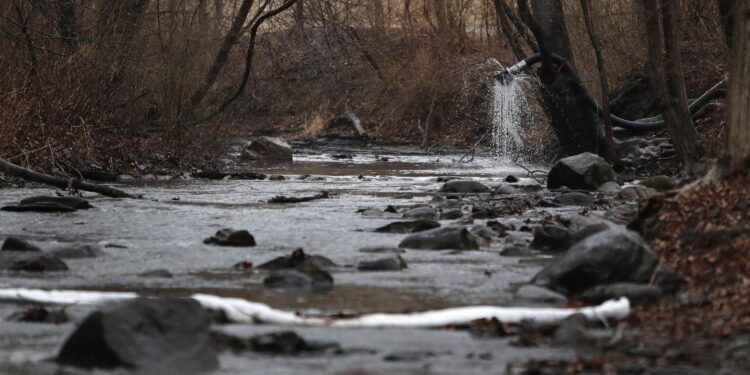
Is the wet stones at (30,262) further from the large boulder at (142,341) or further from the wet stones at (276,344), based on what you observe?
the large boulder at (142,341)

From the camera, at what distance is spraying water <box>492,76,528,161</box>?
19.3 meters

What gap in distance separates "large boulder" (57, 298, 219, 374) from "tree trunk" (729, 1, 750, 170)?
13.9 feet

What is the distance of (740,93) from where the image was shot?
7508 mm

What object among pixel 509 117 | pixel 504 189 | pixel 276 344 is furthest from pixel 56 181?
pixel 509 117

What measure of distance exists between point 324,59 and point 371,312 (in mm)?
30008

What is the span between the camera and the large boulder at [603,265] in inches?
231

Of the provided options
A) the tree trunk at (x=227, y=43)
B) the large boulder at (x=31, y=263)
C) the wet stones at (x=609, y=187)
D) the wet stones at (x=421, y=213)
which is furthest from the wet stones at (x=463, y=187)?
the tree trunk at (x=227, y=43)

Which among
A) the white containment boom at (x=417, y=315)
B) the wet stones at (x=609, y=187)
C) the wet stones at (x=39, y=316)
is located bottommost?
the wet stones at (x=609, y=187)

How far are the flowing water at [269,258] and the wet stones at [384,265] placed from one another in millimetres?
75

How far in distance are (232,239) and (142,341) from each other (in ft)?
13.1

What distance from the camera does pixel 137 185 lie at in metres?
14.6

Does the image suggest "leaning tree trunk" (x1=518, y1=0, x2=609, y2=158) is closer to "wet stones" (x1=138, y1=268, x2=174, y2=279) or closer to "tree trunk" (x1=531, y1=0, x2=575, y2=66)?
"tree trunk" (x1=531, y1=0, x2=575, y2=66)

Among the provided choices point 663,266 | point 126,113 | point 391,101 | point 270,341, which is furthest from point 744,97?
point 391,101

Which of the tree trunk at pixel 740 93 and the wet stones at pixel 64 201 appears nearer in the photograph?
the tree trunk at pixel 740 93
